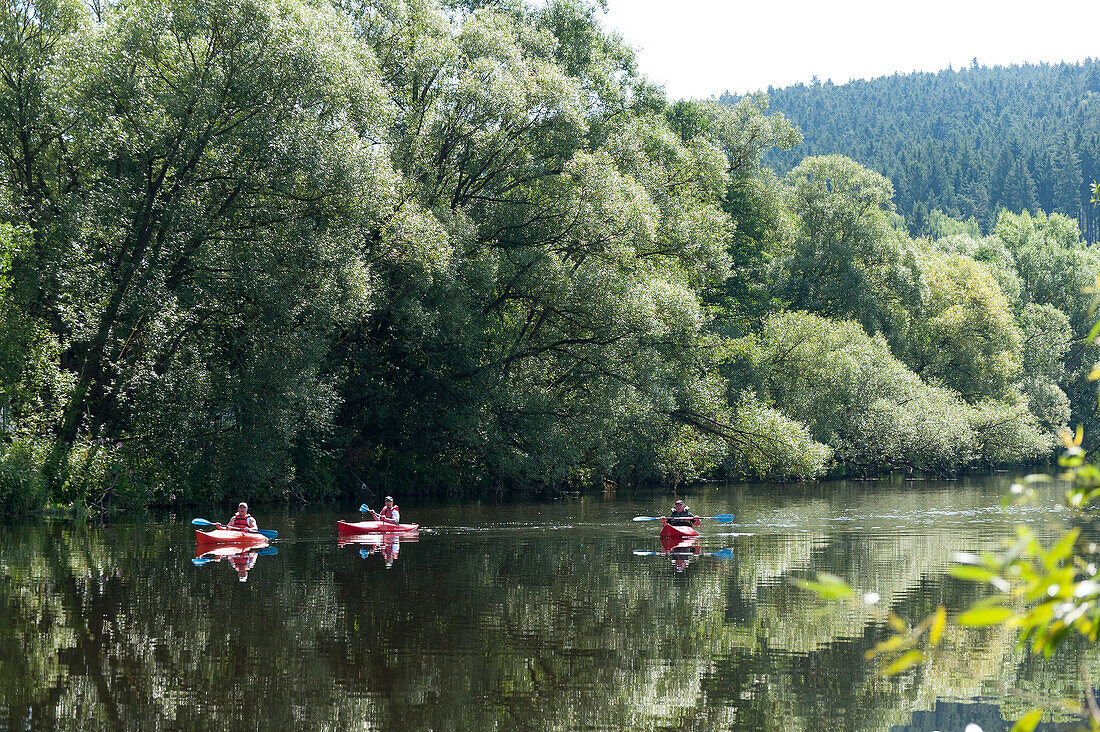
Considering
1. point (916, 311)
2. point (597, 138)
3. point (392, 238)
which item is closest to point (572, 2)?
point (597, 138)

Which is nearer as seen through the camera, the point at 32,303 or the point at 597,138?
the point at 32,303

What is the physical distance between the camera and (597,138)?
39.6 metres

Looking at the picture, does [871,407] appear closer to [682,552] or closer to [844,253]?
[844,253]

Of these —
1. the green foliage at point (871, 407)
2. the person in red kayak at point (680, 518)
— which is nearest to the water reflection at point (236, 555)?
the person in red kayak at point (680, 518)

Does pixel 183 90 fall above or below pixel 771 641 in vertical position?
above

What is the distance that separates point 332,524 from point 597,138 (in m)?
18.4

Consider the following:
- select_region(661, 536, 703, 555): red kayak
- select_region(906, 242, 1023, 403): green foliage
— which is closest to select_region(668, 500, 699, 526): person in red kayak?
select_region(661, 536, 703, 555): red kayak

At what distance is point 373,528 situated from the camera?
2470 cm

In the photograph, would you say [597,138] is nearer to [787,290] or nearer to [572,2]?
[572,2]

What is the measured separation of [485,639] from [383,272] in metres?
21.7

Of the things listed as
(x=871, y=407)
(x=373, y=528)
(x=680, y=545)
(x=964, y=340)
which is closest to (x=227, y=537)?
(x=373, y=528)

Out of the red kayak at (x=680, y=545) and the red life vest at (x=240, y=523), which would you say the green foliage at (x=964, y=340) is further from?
the red life vest at (x=240, y=523)

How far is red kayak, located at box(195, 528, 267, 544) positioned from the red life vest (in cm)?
22

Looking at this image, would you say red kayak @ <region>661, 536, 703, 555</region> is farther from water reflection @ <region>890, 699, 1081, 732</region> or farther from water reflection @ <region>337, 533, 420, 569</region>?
water reflection @ <region>890, 699, 1081, 732</region>
